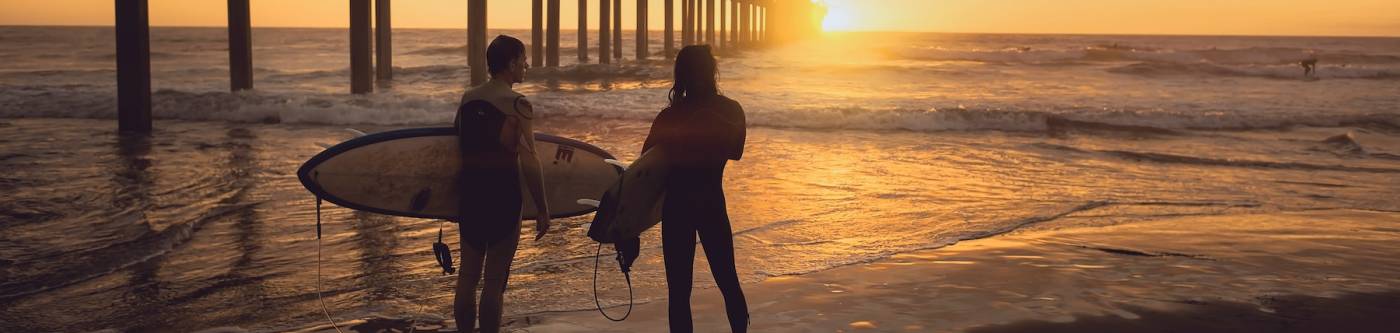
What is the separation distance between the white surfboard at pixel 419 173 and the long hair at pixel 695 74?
710mm

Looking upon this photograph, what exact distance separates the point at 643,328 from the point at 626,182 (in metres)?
0.97

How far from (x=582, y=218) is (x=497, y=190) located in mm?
3434

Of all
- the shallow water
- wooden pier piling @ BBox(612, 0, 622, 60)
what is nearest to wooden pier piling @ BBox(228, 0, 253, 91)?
the shallow water

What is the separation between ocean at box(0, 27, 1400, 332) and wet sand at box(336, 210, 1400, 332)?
34 cm

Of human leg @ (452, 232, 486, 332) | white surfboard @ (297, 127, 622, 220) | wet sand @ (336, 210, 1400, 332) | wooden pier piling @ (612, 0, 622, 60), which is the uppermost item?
wooden pier piling @ (612, 0, 622, 60)

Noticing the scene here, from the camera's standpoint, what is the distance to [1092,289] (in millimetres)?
4941

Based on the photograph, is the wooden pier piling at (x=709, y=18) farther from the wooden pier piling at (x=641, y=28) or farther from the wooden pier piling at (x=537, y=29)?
the wooden pier piling at (x=537, y=29)

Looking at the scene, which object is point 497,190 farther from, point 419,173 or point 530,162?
point 419,173

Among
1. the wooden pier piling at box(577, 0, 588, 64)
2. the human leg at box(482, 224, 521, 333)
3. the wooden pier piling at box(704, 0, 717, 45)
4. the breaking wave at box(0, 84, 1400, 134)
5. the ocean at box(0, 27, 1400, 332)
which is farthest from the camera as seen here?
the wooden pier piling at box(704, 0, 717, 45)

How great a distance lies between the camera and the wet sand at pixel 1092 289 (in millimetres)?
4332

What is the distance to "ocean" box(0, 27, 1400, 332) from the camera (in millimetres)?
4848

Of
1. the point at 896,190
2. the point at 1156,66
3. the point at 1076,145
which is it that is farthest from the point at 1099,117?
the point at 1156,66

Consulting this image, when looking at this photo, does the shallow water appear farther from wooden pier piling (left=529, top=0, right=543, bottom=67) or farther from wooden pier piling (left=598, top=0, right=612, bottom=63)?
wooden pier piling (left=598, top=0, right=612, bottom=63)

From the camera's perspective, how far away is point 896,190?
8.38 m
